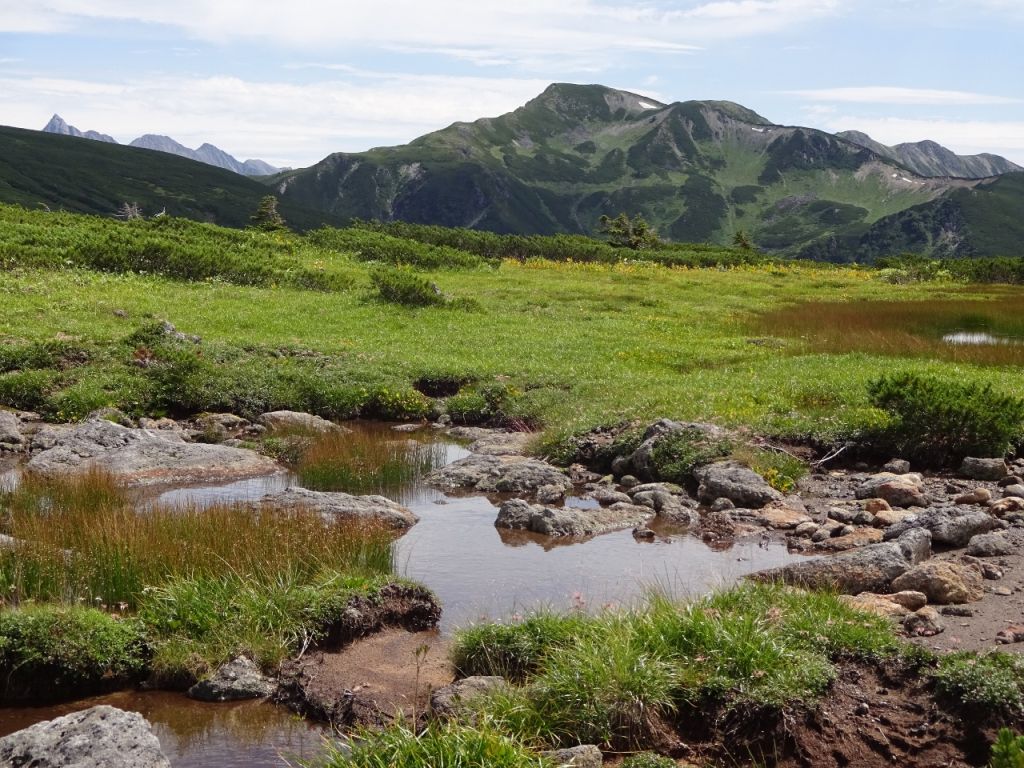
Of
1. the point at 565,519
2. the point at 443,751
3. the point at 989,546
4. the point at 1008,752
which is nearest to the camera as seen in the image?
the point at 1008,752

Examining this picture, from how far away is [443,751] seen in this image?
6.77 metres

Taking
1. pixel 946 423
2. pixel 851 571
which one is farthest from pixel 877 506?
pixel 851 571

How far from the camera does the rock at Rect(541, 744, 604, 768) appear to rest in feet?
23.4

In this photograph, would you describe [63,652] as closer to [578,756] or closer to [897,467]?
[578,756]

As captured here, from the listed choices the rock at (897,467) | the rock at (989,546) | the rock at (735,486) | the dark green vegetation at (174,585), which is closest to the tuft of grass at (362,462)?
the dark green vegetation at (174,585)

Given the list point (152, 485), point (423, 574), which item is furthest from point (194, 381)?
point (423, 574)

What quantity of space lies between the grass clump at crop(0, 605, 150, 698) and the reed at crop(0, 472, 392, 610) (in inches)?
30.3

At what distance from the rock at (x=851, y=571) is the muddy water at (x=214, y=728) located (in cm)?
A: 569

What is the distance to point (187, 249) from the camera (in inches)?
1672

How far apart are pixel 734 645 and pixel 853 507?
26.3 ft

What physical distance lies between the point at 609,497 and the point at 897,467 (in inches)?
212

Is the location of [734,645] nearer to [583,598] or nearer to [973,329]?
[583,598]

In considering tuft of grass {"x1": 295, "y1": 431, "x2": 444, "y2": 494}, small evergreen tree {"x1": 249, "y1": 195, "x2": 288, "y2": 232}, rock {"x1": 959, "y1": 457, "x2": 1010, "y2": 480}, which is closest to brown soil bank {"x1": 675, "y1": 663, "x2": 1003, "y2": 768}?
rock {"x1": 959, "y1": 457, "x2": 1010, "y2": 480}

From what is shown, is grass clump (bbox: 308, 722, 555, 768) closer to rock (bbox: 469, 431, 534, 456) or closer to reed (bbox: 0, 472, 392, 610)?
reed (bbox: 0, 472, 392, 610)
